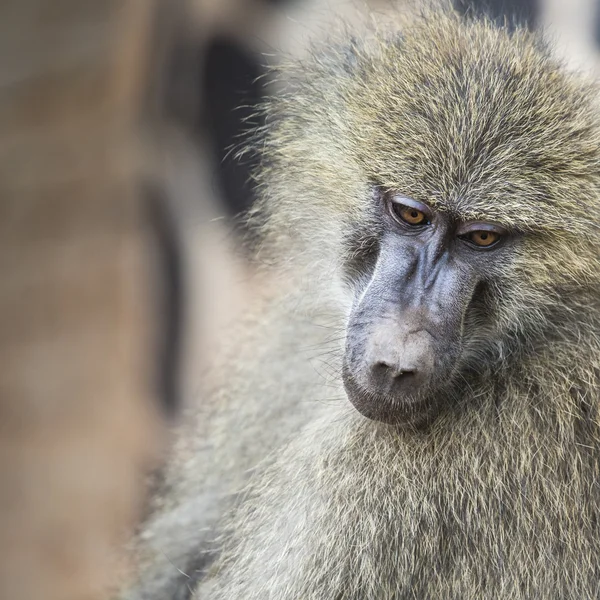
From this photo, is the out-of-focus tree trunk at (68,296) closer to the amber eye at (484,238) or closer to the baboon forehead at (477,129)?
the baboon forehead at (477,129)

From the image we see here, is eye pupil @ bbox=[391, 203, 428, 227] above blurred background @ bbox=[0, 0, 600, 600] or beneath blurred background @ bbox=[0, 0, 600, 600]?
above

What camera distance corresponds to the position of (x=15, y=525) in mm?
5852

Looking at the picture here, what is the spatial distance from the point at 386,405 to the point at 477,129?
0.68m

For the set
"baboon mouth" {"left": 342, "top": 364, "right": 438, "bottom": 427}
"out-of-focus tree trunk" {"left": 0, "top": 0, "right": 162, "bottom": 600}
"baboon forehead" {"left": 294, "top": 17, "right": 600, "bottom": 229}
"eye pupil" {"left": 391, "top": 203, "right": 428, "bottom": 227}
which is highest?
"baboon forehead" {"left": 294, "top": 17, "right": 600, "bottom": 229}

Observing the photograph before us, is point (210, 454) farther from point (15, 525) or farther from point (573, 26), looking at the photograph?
point (15, 525)

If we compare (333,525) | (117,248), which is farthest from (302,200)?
(117,248)

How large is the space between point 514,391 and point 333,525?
0.53m

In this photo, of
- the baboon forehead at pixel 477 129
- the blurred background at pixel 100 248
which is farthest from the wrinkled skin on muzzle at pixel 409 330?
the blurred background at pixel 100 248

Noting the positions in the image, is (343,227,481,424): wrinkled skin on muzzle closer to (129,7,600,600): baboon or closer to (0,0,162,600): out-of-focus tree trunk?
(129,7,600,600): baboon

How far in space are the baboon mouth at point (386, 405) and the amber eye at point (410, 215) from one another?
385mm

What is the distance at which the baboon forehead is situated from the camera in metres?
2.18

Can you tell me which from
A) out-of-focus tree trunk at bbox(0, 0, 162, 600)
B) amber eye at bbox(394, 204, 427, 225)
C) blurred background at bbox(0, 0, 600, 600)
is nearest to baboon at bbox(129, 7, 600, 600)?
amber eye at bbox(394, 204, 427, 225)

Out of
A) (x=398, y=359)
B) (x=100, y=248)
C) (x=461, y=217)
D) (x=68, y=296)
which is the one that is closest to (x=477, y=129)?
(x=461, y=217)

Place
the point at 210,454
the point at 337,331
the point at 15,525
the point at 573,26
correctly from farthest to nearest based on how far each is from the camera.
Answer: the point at 15,525, the point at 573,26, the point at 210,454, the point at 337,331
